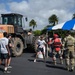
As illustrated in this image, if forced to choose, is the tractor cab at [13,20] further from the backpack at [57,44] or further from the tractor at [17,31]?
the backpack at [57,44]

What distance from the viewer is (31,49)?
23.4 metres

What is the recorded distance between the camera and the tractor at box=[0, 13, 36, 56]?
19.7 m

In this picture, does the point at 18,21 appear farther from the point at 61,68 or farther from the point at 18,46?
the point at 61,68

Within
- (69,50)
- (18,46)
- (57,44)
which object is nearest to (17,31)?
(18,46)

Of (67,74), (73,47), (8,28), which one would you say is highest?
(8,28)

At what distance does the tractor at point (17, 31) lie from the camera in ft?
64.7

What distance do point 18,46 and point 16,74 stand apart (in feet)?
27.3

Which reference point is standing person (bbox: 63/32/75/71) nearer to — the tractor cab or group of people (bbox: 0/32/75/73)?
group of people (bbox: 0/32/75/73)

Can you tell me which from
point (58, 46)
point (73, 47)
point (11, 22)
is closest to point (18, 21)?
point (11, 22)

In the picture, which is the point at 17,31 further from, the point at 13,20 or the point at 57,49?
the point at 57,49

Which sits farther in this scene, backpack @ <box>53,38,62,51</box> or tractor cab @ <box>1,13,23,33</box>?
tractor cab @ <box>1,13,23,33</box>

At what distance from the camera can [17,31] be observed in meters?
20.7

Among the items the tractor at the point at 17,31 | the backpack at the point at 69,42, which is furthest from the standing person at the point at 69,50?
the tractor at the point at 17,31

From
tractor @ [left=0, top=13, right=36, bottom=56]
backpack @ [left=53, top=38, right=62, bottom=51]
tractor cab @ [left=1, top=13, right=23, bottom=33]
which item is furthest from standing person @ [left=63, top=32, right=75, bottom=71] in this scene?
tractor cab @ [left=1, top=13, right=23, bottom=33]
